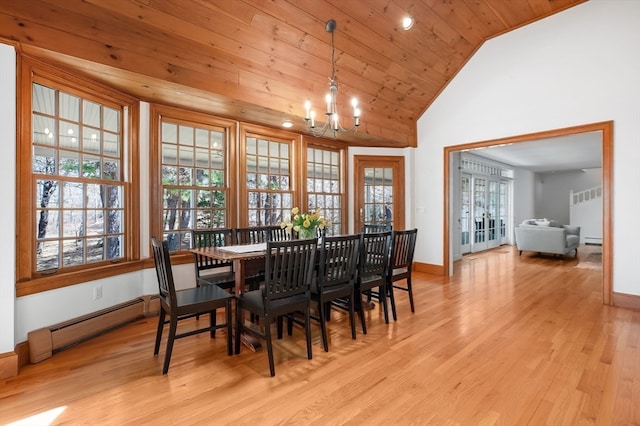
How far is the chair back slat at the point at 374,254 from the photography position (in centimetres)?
292

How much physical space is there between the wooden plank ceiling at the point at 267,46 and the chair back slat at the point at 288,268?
1911 millimetres

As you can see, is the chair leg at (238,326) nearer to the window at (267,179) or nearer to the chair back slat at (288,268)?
the chair back slat at (288,268)

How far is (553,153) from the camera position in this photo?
7551 mm

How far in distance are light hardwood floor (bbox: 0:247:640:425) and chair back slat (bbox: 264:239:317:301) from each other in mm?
549

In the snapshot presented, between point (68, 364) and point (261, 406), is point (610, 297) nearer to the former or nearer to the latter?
point (261, 406)

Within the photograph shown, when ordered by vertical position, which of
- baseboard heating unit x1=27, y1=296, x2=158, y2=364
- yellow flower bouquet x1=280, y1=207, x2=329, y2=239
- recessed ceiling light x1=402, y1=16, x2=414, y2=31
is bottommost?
baseboard heating unit x1=27, y1=296, x2=158, y2=364

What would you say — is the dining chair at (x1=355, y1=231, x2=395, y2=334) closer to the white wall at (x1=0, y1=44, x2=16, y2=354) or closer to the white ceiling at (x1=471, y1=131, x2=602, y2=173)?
the white wall at (x1=0, y1=44, x2=16, y2=354)

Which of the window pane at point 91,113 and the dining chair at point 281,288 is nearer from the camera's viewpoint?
the dining chair at point 281,288

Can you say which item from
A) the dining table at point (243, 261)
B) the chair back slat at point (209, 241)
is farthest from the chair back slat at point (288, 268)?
the chair back slat at point (209, 241)

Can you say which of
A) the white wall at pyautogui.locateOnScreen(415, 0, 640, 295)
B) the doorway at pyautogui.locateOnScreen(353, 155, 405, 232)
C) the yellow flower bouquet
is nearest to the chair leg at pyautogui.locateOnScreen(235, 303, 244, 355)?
the yellow flower bouquet

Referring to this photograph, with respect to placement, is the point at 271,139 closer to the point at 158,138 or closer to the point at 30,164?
the point at 158,138

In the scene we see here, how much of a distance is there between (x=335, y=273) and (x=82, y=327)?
7.30ft

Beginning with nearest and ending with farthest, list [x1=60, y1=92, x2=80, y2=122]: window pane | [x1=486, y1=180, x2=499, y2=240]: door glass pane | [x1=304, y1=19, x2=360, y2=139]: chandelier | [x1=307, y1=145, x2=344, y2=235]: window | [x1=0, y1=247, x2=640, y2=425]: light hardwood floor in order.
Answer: [x1=0, y1=247, x2=640, y2=425]: light hardwood floor < [x1=60, y1=92, x2=80, y2=122]: window pane < [x1=304, y1=19, x2=360, y2=139]: chandelier < [x1=307, y1=145, x2=344, y2=235]: window < [x1=486, y1=180, x2=499, y2=240]: door glass pane

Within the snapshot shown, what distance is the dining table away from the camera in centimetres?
253
